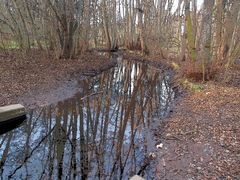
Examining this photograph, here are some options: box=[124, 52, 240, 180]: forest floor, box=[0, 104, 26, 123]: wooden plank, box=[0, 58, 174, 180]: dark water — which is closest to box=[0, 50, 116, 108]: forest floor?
box=[0, 58, 174, 180]: dark water

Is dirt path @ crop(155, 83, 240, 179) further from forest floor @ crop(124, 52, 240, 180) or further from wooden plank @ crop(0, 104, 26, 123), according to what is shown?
wooden plank @ crop(0, 104, 26, 123)

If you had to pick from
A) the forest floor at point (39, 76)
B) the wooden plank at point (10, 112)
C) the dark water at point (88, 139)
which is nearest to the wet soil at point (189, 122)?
the forest floor at point (39, 76)

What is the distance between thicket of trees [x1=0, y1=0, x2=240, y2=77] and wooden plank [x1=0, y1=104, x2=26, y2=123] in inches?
281

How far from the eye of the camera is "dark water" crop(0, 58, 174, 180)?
184 inches

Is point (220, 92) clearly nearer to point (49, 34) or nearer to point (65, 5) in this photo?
point (65, 5)

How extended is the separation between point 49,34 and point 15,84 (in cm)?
569

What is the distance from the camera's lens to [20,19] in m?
12.9

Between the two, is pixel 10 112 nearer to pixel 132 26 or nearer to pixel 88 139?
pixel 88 139

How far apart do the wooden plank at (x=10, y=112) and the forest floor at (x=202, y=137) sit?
3841 millimetres

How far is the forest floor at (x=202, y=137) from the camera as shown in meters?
4.54

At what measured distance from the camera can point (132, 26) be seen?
23.5m

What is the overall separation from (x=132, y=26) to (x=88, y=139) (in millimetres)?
19195

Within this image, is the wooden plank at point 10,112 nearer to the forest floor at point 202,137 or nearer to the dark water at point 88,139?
the dark water at point 88,139

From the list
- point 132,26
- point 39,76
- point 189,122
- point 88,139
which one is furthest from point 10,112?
point 132,26
